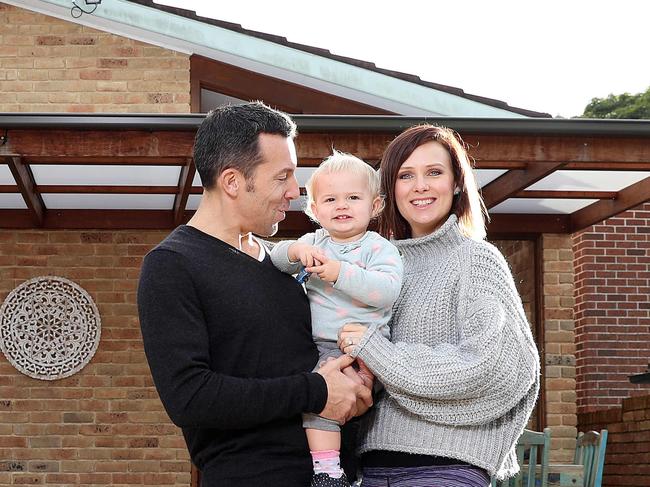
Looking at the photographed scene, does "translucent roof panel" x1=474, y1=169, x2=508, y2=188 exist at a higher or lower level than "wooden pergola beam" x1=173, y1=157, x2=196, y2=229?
higher

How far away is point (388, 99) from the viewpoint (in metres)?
8.21

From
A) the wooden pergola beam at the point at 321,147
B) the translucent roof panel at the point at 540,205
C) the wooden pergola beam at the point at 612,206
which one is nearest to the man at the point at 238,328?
the wooden pergola beam at the point at 321,147

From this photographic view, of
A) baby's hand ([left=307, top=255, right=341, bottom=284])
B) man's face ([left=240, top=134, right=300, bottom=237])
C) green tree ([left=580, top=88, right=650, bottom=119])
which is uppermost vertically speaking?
green tree ([left=580, top=88, right=650, bottom=119])

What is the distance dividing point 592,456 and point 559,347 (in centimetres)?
159

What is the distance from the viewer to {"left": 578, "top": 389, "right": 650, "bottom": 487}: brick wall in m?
9.25

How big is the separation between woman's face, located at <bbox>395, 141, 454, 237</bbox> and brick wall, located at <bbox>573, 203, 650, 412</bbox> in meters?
8.96

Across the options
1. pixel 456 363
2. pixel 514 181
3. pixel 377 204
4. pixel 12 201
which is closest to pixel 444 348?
pixel 456 363

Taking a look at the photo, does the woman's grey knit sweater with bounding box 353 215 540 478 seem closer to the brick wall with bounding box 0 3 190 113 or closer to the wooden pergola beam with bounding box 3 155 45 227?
the wooden pergola beam with bounding box 3 155 45 227

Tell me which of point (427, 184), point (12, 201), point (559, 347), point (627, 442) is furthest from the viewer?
point (627, 442)

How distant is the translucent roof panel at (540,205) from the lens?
8641 millimetres

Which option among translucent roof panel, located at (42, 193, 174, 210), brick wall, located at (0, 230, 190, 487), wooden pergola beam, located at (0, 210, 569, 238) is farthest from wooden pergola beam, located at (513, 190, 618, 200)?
brick wall, located at (0, 230, 190, 487)

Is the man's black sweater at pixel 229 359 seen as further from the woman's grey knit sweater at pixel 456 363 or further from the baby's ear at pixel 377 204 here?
the baby's ear at pixel 377 204

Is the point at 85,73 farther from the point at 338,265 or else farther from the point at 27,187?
the point at 338,265

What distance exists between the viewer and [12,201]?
8.58 metres
